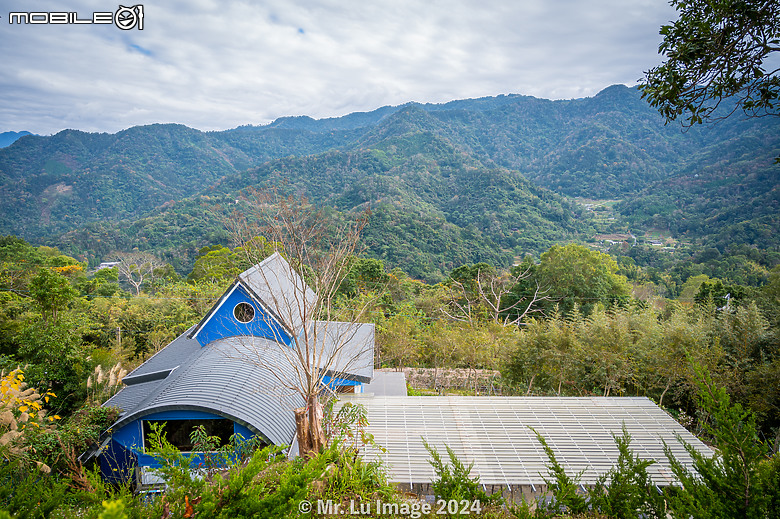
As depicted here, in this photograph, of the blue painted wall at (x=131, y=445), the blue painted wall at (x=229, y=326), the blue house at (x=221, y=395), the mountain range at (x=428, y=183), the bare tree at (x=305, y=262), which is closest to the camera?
the bare tree at (x=305, y=262)

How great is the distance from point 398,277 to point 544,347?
18051 mm

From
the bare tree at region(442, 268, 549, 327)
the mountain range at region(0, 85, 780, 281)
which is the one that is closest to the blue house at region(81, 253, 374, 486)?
the mountain range at region(0, 85, 780, 281)

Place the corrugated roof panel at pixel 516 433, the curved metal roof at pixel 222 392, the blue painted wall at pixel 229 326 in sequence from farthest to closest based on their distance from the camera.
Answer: the blue painted wall at pixel 229 326, the curved metal roof at pixel 222 392, the corrugated roof panel at pixel 516 433

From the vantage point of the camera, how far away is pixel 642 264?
45.3m

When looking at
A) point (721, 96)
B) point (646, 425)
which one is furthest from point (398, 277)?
point (721, 96)

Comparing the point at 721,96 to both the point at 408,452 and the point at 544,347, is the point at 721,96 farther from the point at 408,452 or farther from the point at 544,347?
the point at 544,347

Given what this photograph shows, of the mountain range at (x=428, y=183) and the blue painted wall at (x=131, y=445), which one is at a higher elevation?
the mountain range at (x=428, y=183)

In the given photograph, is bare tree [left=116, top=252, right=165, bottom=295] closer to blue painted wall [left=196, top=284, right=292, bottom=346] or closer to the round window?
blue painted wall [left=196, top=284, right=292, bottom=346]

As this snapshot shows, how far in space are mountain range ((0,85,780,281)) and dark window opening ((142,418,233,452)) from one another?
408 centimetres

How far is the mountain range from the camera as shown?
158 feet

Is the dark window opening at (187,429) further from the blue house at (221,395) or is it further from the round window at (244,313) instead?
the round window at (244,313)

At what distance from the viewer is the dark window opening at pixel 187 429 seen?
280 inches

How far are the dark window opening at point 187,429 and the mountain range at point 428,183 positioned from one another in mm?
4081

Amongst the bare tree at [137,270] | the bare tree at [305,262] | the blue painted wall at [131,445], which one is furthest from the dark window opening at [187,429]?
the bare tree at [137,270]
